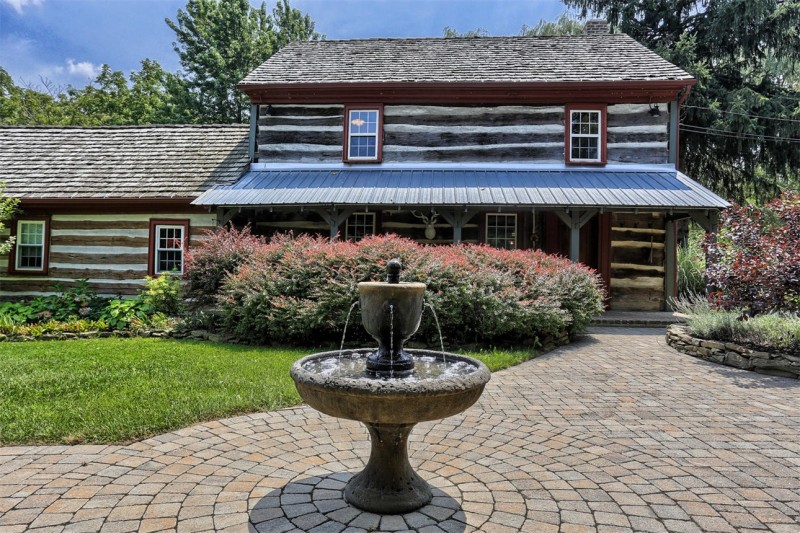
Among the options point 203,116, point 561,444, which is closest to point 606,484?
point 561,444

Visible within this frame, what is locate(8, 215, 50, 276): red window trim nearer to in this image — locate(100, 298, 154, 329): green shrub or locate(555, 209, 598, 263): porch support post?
locate(100, 298, 154, 329): green shrub

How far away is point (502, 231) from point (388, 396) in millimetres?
11961

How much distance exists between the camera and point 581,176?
1302 cm

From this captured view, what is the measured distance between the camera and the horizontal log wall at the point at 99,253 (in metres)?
13.3

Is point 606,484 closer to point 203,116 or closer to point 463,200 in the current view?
point 463,200

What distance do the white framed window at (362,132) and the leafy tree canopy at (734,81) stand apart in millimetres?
13445

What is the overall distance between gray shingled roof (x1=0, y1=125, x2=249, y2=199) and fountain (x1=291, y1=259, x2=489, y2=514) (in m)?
11.1

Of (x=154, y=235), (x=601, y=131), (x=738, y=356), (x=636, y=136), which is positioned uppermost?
(x=601, y=131)

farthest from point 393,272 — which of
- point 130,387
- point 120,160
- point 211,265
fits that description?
point 120,160

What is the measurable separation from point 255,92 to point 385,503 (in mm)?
13447

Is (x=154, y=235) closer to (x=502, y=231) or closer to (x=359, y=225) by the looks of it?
(x=359, y=225)

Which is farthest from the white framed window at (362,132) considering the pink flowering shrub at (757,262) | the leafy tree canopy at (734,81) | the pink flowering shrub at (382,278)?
the leafy tree canopy at (734,81)

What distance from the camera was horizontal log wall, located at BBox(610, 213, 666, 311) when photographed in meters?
13.6

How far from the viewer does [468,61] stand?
1505cm
